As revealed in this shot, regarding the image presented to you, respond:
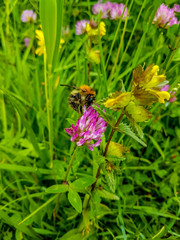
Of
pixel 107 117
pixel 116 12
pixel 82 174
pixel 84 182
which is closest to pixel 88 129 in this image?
pixel 107 117

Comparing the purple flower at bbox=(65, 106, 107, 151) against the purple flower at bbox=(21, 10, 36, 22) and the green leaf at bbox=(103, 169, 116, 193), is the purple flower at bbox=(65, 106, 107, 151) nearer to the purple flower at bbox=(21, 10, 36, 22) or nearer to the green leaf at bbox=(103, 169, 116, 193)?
the green leaf at bbox=(103, 169, 116, 193)

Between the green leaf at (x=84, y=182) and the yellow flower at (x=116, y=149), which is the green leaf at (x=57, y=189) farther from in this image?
→ the yellow flower at (x=116, y=149)

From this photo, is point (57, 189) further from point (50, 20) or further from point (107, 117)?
point (50, 20)

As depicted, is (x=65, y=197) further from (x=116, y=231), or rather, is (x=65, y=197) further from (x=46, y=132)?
(x=46, y=132)

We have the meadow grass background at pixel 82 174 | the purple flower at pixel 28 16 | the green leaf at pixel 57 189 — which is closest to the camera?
the green leaf at pixel 57 189

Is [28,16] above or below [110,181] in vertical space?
above

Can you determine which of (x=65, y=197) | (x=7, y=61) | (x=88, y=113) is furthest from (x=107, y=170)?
(x=7, y=61)

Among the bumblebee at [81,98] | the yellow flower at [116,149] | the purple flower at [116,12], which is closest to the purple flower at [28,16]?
the purple flower at [116,12]

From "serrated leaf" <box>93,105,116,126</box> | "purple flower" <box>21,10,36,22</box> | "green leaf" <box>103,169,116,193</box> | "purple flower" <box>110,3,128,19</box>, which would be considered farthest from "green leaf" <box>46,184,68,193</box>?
"purple flower" <box>21,10,36,22</box>
